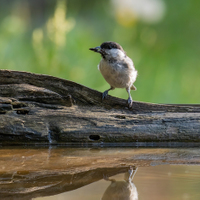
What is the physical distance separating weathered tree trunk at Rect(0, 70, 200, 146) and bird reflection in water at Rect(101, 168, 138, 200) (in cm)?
107

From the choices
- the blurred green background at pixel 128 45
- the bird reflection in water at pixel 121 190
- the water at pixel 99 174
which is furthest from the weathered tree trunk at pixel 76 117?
the blurred green background at pixel 128 45

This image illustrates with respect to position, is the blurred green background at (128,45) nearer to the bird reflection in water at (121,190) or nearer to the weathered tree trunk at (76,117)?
the weathered tree trunk at (76,117)

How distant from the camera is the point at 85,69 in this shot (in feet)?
14.8

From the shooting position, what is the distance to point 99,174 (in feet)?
5.33

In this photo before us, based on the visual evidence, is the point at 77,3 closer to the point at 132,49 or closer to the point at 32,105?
the point at 132,49

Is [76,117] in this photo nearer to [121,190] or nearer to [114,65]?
[114,65]

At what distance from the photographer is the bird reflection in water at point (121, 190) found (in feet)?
4.02

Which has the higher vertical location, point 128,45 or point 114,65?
point 128,45

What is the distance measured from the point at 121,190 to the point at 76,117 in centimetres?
132

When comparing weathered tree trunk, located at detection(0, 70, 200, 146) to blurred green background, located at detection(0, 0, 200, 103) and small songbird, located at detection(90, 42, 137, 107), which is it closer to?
small songbird, located at detection(90, 42, 137, 107)

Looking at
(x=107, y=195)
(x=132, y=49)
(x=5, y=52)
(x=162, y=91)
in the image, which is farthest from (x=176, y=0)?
(x=107, y=195)

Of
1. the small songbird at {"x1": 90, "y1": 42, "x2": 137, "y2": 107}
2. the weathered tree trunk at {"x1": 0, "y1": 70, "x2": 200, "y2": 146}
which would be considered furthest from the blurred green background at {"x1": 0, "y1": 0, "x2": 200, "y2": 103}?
the weathered tree trunk at {"x1": 0, "y1": 70, "x2": 200, "y2": 146}

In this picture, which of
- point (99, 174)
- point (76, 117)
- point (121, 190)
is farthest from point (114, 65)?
point (121, 190)

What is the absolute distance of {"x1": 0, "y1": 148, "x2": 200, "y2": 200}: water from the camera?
4.16 feet
